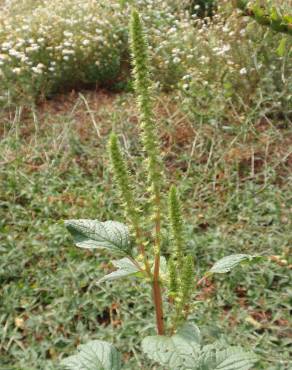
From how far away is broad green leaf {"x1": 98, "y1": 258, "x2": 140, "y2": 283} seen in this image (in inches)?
44.6

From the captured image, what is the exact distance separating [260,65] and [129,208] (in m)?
3.47

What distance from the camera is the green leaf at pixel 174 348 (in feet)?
3.42

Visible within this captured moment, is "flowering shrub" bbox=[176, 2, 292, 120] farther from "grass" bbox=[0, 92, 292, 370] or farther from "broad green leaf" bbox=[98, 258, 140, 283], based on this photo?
"broad green leaf" bbox=[98, 258, 140, 283]

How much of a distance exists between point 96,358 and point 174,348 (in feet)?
0.97

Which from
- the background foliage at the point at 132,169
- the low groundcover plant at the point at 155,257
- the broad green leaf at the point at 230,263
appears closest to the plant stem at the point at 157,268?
the low groundcover plant at the point at 155,257

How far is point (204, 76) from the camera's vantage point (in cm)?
481

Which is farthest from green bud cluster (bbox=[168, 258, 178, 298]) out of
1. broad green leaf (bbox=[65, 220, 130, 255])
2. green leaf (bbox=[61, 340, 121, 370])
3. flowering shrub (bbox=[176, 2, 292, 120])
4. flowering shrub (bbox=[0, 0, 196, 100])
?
flowering shrub (bbox=[0, 0, 196, 100])

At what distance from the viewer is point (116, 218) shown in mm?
3459

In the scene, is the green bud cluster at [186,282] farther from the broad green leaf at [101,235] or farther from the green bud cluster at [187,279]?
the broad green leaf at [101,235]

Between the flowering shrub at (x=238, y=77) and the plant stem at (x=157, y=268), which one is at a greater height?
the plant stem at (x=157, y=268)

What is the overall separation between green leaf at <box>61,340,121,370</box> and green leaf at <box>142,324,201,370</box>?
0.19 meters

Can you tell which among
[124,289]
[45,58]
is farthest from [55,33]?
[124,289]

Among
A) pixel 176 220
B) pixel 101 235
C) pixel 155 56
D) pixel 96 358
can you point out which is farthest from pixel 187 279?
pixel 155 56

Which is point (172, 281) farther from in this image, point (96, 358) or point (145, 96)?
point (145, 96)
